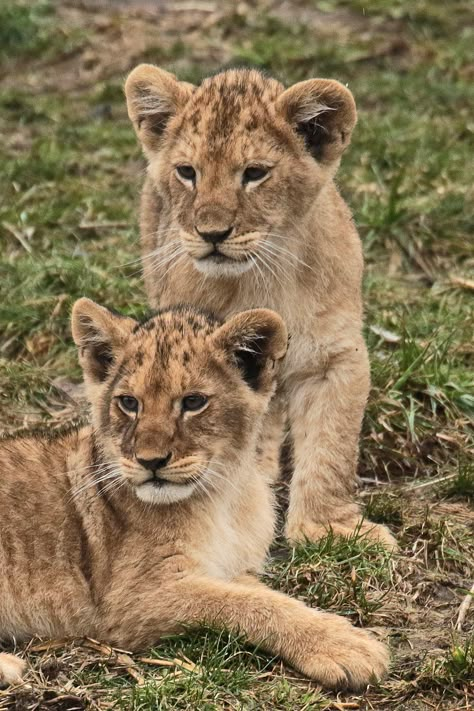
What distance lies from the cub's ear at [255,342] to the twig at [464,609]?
1213mm

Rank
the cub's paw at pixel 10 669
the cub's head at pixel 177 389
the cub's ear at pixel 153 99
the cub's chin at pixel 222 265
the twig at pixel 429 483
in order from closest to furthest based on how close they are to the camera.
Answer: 1. the cub's paw at pixel 10 669
2. the cub's head at pixel 177 389
3. the cub's chin at pixel 222 265
4. the cub's ear at pixel 153 99
5. the twig at pixel 429 483

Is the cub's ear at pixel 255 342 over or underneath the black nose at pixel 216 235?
underneath

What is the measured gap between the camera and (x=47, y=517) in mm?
6164

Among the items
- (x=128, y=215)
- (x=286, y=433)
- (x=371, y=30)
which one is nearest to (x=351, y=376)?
(x=286, y=433)

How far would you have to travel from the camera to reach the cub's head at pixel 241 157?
6.65 m

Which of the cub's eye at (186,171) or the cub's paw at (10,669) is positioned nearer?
the cub's paw at (10,669)

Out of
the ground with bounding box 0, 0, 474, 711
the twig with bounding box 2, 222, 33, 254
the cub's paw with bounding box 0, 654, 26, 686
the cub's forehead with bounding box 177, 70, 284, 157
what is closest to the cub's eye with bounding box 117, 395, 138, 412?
the ground with bounding box 0, 0, 474, 711

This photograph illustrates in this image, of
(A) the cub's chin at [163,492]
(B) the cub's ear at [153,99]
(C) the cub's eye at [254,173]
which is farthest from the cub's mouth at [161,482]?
(B) the cub's ear at [153,99]

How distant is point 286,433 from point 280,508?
0.46 meters

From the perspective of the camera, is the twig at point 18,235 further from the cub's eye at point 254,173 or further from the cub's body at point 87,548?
the cub's body at point 87,548

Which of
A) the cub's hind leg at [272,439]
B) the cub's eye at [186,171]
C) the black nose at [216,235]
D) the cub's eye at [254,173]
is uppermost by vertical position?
the cub's eye at [254,173]

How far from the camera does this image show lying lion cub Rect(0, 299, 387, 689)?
5.77 m

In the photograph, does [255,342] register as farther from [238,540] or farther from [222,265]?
[238,540]

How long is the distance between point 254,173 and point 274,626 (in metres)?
2.12
